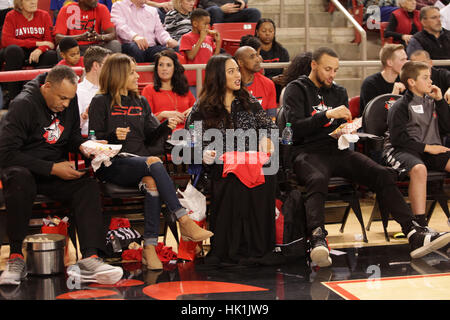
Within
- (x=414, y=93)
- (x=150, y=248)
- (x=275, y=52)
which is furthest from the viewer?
(x=275, y=52)

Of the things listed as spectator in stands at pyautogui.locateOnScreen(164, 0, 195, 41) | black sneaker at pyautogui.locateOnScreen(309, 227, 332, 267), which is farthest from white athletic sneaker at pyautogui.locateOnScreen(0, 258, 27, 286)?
spectator in stands at pyautogui.locateOnScreen(164, 0, 195, 41)

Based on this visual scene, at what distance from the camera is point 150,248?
4.61 m

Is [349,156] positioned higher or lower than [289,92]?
lower

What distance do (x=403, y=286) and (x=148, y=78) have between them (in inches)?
131

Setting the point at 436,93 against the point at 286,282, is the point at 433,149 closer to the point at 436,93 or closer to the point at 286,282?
the point at 436,93

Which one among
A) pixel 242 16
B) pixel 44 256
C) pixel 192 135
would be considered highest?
pixel 242 16

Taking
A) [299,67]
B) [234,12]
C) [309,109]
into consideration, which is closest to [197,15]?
[234,12]

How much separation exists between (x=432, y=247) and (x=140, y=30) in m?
4.08

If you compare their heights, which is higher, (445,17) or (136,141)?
(445,17)

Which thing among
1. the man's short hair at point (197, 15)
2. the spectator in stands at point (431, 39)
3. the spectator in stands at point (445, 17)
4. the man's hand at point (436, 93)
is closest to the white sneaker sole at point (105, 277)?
the man's hand at point (436, 93)

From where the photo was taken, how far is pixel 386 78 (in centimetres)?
623

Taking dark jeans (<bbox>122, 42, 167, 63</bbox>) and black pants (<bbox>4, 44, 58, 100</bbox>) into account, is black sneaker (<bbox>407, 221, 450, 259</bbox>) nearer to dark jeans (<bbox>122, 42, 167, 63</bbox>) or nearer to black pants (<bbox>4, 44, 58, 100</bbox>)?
→ dark jeans (<bbox>122, 42, 167, 63</bbox>)
